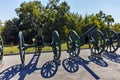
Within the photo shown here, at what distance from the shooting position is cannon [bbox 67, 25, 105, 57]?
40.2 feet

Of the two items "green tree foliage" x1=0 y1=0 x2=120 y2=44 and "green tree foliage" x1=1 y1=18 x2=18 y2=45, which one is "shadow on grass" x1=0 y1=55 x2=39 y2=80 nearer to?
"green tree foliage" x1=0 y1=0 x2=120 y2=44

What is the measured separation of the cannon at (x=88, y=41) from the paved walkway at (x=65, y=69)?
0.46 m

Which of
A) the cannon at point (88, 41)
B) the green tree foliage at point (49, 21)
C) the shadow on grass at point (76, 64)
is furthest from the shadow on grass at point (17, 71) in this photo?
the green tree foliage at point (49, 21)

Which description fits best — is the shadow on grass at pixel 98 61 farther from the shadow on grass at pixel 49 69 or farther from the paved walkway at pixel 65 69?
the shadow on grass at pixel 49 69

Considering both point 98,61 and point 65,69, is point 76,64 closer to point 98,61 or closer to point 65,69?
point 65,69

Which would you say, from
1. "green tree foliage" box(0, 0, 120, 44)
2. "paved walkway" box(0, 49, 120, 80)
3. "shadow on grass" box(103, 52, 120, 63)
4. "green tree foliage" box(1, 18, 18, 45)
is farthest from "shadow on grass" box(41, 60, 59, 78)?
"green tree foliage" box(1, 18, 18, 45)

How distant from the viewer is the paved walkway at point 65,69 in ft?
29.5

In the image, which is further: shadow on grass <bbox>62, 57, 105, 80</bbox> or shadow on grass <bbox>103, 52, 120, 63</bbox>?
shadow on grass <bbox>103, 52, 120, 63</bbox>

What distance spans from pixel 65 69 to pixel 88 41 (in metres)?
2.89

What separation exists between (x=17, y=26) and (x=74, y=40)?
3736 centimetres

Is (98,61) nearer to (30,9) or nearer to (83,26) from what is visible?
(83,26)

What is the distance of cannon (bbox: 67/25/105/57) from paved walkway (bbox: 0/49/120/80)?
0.46 m

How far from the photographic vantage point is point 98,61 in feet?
38.5

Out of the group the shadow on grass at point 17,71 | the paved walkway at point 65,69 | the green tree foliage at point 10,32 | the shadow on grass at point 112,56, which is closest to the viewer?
the paved walkway at point 65,69
